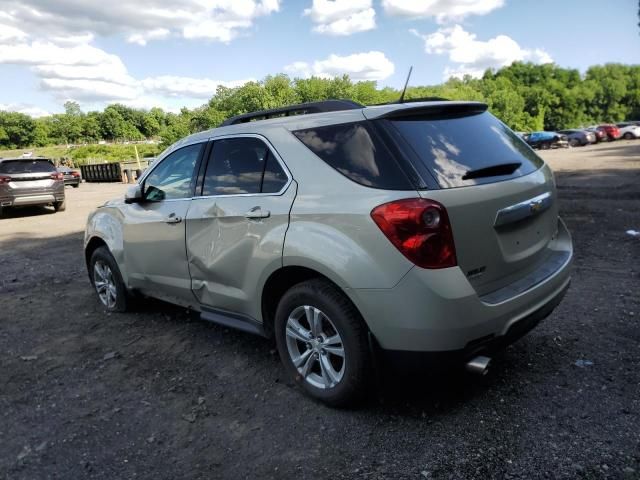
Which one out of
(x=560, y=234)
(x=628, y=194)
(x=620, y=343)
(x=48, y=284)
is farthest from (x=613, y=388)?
(x=628, y=194)

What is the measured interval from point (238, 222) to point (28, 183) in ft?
41.7

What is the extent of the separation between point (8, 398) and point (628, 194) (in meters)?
11.3

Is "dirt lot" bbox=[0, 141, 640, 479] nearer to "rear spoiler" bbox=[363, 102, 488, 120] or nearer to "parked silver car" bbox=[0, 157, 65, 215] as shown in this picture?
"rear spoiler" bbox=[363, 102, 488, 120]

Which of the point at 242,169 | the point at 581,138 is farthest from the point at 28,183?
the point at 581,138

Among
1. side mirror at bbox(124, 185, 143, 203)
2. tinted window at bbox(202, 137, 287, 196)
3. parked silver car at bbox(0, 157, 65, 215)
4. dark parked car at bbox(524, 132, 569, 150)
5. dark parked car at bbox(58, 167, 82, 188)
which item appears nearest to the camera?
tinted window at bbox(202, 137, 287, 196)

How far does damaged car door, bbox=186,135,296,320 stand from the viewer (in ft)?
10.1

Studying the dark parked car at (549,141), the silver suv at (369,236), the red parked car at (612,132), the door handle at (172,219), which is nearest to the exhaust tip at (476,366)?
the silver suv at (369,236)

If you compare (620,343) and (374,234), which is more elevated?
(374,234)

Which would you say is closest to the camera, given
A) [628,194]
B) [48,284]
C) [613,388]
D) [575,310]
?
[613,388]

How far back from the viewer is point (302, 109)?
335 cm

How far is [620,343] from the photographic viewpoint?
11.8 ft

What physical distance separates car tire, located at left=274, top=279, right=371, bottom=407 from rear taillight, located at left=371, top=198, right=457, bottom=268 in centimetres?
50

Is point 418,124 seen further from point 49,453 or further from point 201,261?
point 49,453

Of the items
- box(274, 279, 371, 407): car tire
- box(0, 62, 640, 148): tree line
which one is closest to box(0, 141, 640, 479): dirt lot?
box(274, 279, 371, 407): car tire
